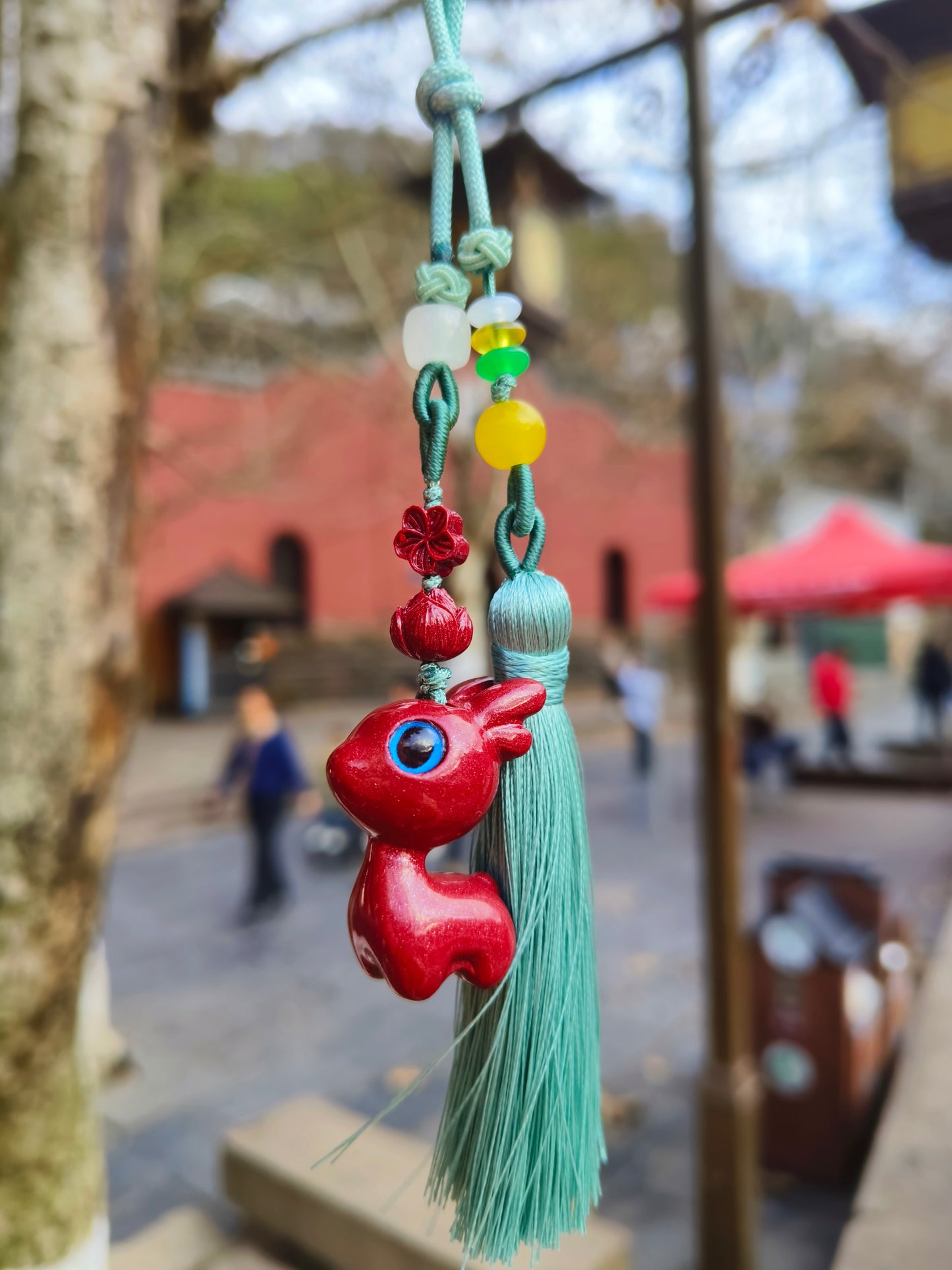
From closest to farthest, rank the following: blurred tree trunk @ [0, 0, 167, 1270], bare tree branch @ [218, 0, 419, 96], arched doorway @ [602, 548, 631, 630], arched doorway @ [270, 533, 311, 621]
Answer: blurred tree trunk @ [0, 0, 167, 1270] → bare tree branch @ [218, 0, 419, 96] → arched doorway @ [270, 533, 311, 621] → arched doorway @ [602, 548, 631, 630]

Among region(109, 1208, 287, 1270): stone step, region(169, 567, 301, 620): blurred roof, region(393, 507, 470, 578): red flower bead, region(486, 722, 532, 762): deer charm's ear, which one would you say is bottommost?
region(109, 1208, 287, 1270): stone step

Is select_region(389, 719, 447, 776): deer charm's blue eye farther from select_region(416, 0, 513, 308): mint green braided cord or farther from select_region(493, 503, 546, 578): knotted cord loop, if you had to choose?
select_region(416, 0, 513, 308): mint green braided cord

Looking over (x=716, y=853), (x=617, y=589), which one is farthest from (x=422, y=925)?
(x=617, y=589)

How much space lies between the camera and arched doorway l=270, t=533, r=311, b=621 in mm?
15320

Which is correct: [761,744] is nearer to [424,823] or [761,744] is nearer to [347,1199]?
[347,1199]

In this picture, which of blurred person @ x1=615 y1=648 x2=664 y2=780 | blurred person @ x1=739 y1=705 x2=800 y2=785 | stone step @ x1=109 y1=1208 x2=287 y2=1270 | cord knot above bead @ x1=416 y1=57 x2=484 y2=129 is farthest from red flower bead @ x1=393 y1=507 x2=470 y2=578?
blurred person @ x1=739 y1=705 x2=800 y2=785

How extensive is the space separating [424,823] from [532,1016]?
20 cm

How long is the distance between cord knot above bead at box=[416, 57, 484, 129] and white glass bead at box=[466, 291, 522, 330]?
138mm

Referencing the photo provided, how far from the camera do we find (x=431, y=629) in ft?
2.06

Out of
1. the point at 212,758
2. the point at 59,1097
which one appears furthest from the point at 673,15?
the point at 212,758

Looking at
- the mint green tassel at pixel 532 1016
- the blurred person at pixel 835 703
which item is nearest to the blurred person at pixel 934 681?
the blurred person at pixel 835 703

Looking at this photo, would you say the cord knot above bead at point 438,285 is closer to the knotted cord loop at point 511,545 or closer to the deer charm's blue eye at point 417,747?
the knotted cord loop at point 511,545

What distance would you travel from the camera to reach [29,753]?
1489 mm

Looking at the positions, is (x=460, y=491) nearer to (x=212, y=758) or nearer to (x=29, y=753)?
(x=29, y=753)
